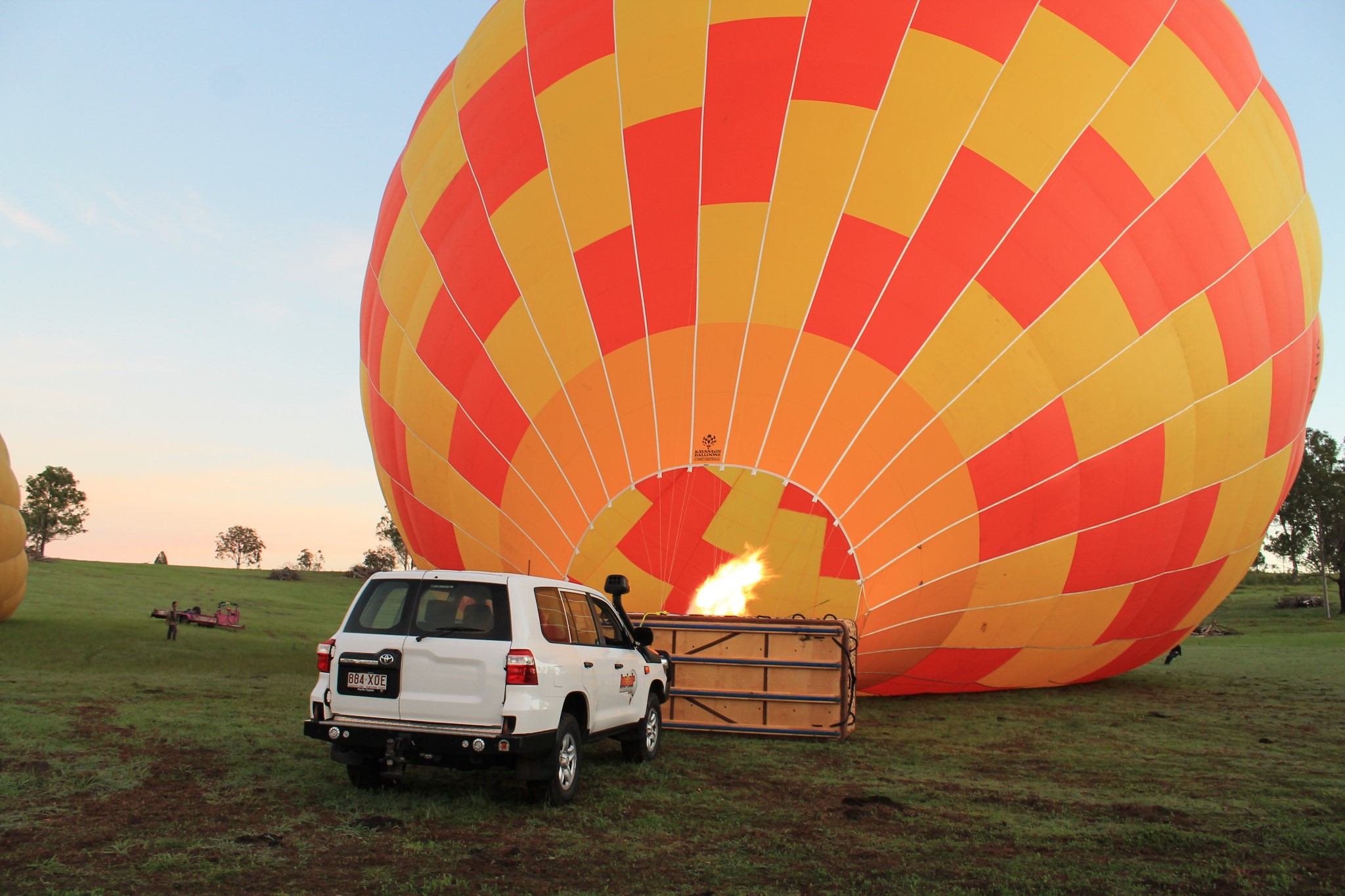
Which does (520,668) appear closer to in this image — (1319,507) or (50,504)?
(1319,507)

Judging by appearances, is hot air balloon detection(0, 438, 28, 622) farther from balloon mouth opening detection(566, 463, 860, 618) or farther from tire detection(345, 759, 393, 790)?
tire detection(345, 759, 393, 790)

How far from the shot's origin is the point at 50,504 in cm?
5628

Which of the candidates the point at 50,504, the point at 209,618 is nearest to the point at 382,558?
the point at 50,504

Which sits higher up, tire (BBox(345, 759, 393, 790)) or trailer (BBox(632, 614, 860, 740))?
trailer (BBox(632, 614, 860, 740))

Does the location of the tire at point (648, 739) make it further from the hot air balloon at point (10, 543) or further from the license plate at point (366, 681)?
the hot air balloon at point (10, 543)

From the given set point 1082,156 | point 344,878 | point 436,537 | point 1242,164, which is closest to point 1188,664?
point 1242,164

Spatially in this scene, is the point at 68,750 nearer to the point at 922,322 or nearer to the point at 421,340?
the point at 421,340

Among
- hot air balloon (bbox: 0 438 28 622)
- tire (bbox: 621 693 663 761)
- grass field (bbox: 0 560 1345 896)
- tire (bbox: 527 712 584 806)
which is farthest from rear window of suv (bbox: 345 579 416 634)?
hot air balloon (bbox: 0 438 28 622)

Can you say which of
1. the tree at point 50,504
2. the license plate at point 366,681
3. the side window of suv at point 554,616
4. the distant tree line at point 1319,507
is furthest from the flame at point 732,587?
the tree at point 50,504

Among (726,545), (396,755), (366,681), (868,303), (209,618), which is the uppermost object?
(868,303)

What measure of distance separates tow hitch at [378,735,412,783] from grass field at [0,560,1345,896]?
0.70 ft

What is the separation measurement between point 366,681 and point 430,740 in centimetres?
50

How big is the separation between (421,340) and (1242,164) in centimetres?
769

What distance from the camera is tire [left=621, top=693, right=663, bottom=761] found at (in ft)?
22.0
